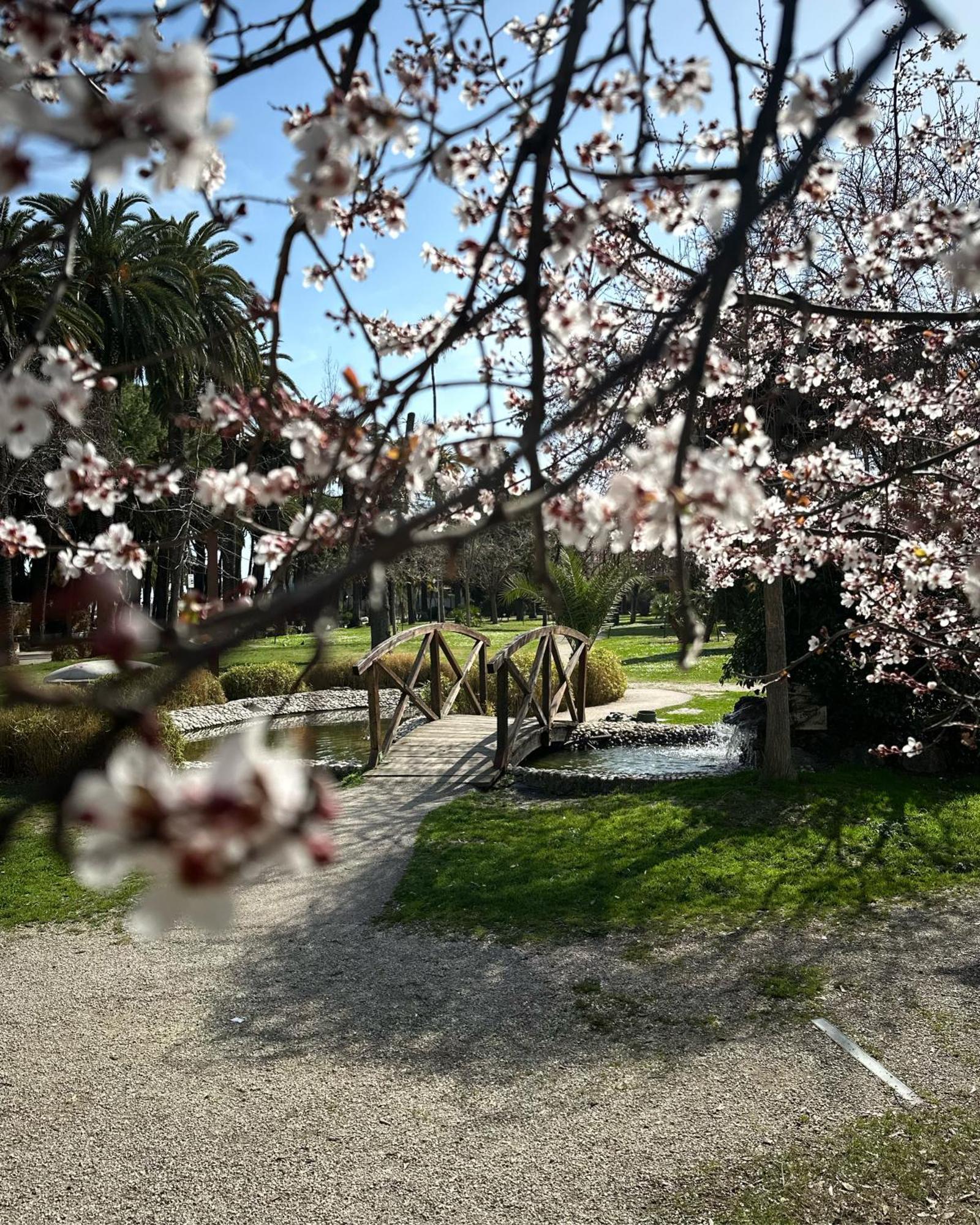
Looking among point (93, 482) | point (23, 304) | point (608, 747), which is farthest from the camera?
point (23, 304)

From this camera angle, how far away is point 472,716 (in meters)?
11.5

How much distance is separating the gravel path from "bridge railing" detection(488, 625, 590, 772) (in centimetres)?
365

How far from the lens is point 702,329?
109 cm

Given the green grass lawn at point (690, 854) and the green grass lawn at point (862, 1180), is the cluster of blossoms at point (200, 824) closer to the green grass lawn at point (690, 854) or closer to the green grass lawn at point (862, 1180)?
the green grass lawn at point (862, 1180)

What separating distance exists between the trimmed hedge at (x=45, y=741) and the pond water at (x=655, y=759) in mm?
4065

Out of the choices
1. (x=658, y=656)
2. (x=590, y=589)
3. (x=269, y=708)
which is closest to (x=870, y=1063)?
(x=269, y=708)

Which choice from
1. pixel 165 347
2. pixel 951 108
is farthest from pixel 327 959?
pixel 165 347

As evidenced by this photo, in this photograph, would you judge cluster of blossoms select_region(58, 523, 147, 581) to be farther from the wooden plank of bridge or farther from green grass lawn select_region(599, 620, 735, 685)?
green grass lawn select_region(599, 620, 735, 685)

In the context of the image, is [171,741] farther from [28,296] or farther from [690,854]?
[28,296]

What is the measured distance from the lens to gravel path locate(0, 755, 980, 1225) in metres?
3.00

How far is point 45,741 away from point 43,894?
3.24 m

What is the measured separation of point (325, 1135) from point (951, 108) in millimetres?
7475

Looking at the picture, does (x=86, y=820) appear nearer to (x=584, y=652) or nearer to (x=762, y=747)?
(x=762, y=747)

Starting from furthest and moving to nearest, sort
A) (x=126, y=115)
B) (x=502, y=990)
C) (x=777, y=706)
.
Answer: (x=777, y=706)
(x=502, y=990)
(x=126, y=115)
